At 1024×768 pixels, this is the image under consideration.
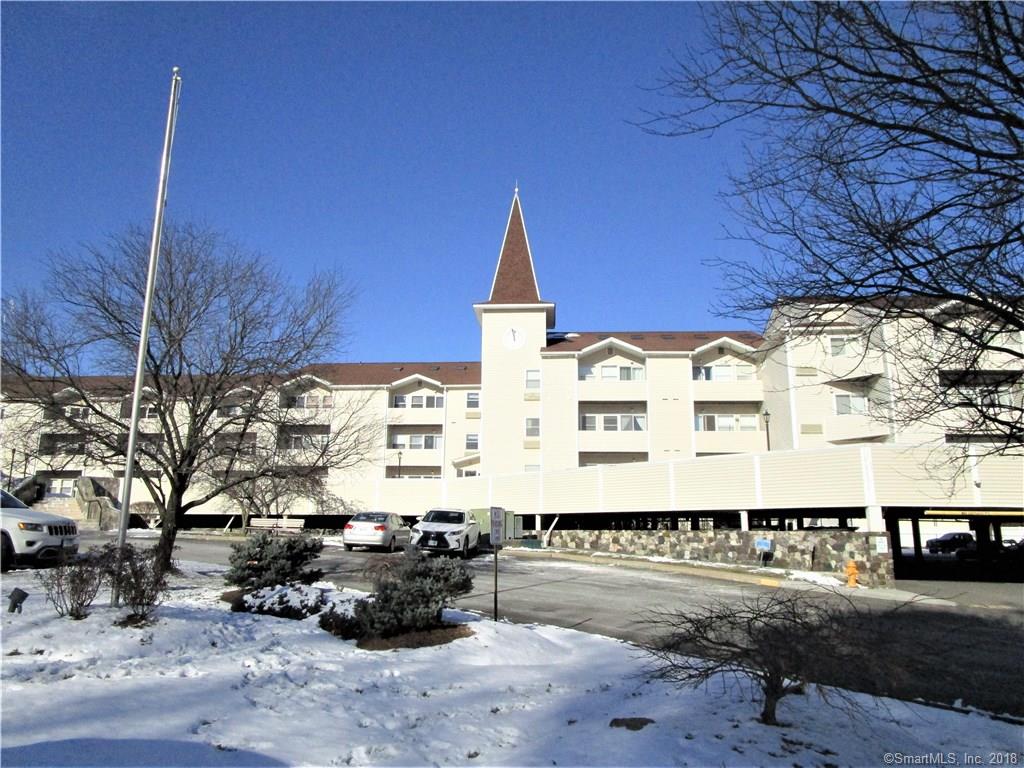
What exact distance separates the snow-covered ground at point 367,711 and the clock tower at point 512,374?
1375 inches

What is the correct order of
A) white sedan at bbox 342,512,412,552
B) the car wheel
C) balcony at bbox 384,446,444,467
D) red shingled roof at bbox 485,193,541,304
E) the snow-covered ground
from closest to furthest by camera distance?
1. the snow-covered ground
2. the car wheel
3. white sedan at bbox 342,512,412,552
4. red shingled roof at bbox 485,193,541,304
5. balcony at bbox 384,446,444,467

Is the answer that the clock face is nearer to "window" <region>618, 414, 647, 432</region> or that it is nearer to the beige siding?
"window" <region>618, 414, 647, 432</region>

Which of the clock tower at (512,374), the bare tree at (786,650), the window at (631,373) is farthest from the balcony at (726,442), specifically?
the bare tree at (786,650)

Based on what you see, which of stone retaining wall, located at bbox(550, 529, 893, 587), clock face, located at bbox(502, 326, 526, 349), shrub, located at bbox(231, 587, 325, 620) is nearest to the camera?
shrub, located at bbox(231, 587, 325, 620)

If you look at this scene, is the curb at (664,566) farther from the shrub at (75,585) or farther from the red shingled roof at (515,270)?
the red shingled roof at (515,270)

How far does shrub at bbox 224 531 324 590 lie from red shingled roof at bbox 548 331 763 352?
32634 millimetres

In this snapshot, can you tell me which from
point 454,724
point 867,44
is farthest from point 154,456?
point 867,44

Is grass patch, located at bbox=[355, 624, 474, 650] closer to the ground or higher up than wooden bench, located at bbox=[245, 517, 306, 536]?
closer to the ground

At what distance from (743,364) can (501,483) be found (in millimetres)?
18210

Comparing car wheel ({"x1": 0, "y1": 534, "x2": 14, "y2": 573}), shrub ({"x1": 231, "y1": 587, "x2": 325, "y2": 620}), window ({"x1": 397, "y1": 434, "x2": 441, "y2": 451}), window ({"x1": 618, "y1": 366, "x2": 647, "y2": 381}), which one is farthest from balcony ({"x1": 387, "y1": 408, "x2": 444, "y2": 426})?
shrub ({"x1": 231, "y1": 587, "x2": 325, "y2": 620})

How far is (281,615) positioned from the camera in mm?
10617

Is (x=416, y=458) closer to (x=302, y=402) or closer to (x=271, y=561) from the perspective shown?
(x=302, y=402)

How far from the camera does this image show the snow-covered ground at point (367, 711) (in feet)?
16.0

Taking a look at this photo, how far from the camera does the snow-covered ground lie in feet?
16.0
